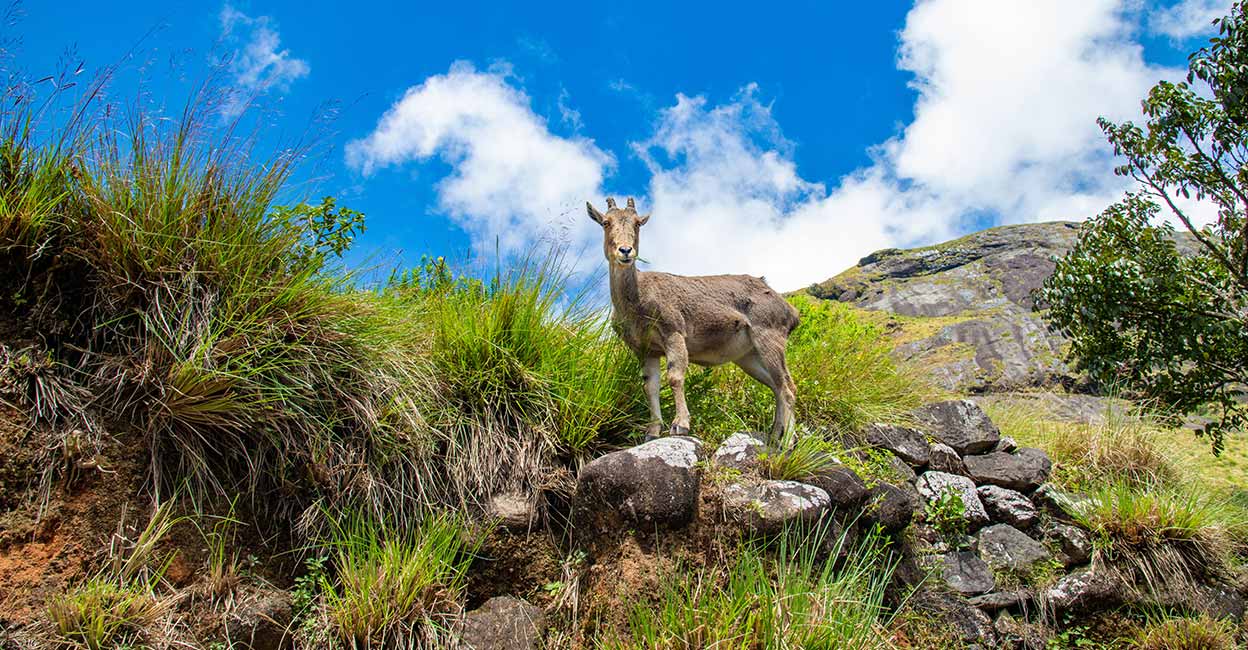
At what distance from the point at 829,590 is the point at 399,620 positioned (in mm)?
2675

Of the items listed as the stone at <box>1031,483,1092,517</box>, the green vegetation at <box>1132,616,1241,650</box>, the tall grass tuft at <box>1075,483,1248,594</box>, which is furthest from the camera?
the stone at <box>1031,483,1092,517</box>

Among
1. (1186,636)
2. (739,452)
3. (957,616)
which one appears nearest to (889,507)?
(957,616)

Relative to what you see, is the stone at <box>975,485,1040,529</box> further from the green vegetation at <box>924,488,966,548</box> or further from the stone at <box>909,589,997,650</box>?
the stone at <box>909,589,997,650</box>

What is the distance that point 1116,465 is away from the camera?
7.53m

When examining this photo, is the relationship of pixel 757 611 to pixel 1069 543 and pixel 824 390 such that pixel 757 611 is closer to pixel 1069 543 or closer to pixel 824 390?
pixel 824 390

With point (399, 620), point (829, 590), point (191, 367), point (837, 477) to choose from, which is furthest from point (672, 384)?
point (191, 367)

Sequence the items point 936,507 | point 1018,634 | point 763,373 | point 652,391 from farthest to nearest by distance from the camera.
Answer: point 763,373 → point 936,507 → point 652,391 → point 1018,634

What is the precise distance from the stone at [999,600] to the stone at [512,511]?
11.9 ft

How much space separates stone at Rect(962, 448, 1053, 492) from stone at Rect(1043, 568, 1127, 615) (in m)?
1.22

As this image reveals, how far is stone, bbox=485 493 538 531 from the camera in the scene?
17.6 ft

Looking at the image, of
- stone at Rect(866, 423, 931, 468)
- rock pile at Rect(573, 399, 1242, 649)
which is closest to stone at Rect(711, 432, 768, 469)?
rock pile at Rect(573, 399, 1242, 649)

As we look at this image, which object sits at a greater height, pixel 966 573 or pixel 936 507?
pixel 936 507

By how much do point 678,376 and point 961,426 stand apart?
12.5ft

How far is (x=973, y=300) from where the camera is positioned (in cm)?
4491
